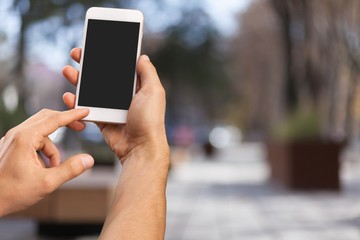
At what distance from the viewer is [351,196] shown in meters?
13.5

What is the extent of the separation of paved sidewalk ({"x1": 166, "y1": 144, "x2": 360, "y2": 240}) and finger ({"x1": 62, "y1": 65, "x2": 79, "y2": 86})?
2970 mm

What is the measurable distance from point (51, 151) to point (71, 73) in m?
0.28

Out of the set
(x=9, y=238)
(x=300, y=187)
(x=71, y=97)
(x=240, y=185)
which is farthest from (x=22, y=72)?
(x=71, y=97)

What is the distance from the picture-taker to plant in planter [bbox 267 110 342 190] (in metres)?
14.3

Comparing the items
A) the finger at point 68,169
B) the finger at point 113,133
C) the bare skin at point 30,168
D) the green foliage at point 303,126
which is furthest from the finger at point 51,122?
the green foliage at point 303,126

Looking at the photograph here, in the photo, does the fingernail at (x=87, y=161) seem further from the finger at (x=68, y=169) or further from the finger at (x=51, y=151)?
the finger at (x=51, y=151)

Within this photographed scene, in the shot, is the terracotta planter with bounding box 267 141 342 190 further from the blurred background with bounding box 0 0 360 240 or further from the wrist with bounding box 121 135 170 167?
the wrist with bounding box 121 135 170 167

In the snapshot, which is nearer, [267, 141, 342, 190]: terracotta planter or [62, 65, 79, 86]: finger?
[62, 65, 79, 86]: finger

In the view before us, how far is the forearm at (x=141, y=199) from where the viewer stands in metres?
2.12

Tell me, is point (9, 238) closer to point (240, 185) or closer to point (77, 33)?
point (240, 185)

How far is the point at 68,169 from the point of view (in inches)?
83.7

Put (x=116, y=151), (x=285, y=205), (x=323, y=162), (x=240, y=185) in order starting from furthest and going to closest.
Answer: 1. (x=240, y=185)
2. (x=323, y=162)
3. (x=285, y=205)
4. (x=116, y=151)

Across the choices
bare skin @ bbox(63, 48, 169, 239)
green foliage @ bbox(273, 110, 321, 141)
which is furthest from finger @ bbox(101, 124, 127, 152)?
green foliage @ bbox(273, 110, 321, 141)

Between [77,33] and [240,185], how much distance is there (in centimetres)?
1431
